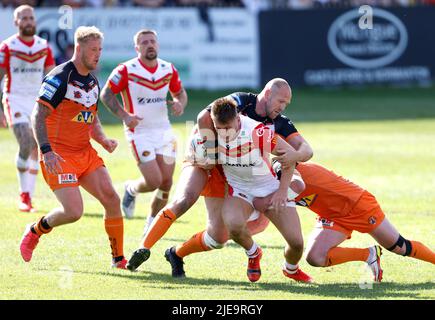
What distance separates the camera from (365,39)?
2797 cm

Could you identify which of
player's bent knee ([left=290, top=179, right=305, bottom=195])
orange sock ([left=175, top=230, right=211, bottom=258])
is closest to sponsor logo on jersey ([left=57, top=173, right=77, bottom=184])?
orange sock ([left=175, top=230, right=211, bottom=258])

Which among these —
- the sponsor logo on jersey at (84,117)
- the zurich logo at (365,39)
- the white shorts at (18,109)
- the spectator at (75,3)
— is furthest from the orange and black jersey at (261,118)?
the zurich logo at (365,39)

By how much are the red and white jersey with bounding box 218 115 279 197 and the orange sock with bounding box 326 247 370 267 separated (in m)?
0.81

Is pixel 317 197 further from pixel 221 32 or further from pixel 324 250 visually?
pixel 221 32

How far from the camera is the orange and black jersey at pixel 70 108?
9.20 metres

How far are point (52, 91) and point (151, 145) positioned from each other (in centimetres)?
295

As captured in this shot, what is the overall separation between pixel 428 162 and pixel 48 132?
384 inches

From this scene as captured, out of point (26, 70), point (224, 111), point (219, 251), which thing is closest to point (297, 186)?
point (224, 111)

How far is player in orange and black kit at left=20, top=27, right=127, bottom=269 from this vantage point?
30.0 ft

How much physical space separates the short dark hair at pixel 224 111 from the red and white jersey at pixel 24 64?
18.5 ft

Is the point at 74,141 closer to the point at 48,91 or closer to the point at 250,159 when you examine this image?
the point at 48,91
